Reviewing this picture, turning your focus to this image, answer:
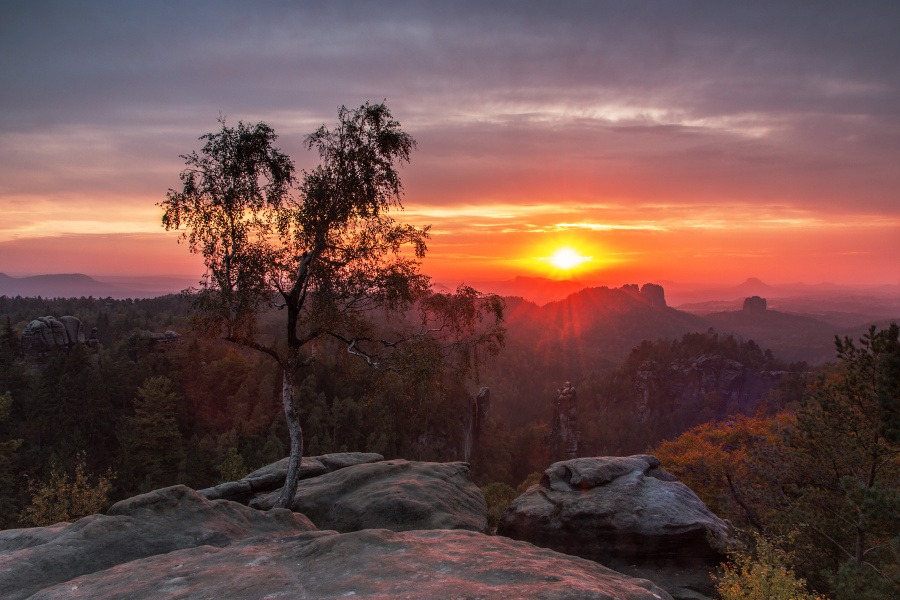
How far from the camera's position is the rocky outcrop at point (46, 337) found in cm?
8038

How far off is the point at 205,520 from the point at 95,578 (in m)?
4.28

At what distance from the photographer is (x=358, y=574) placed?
351 inches

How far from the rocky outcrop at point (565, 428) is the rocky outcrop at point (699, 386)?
5645cm

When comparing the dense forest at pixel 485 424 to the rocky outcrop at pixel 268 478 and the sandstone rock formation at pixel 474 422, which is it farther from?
the rocky outcrop at pixel 268 478

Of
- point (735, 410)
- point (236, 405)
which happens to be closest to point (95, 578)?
point (236, 405)

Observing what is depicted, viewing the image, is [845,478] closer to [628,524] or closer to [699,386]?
[628,524]

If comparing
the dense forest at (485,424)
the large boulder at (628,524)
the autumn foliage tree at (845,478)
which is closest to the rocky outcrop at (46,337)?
the dense forest at (485,424)

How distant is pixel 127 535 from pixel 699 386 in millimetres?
167456

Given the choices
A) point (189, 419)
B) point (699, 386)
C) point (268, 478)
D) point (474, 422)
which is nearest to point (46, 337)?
point (189, 419)

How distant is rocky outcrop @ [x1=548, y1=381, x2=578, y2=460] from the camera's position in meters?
105

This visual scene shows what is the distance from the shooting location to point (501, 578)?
8.42 meters

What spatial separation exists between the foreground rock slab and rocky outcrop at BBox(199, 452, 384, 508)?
10815 mm

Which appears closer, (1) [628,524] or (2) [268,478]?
(1) [628,524]

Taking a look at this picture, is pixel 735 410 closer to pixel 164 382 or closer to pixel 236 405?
pixel 236 405
